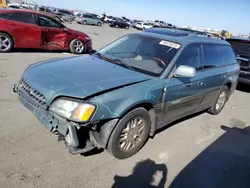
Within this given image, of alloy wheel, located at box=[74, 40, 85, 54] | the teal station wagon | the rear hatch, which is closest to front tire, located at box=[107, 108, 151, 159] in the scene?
the teal station wagon

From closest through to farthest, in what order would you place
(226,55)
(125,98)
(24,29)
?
(125,98), (226,55), (24,29)

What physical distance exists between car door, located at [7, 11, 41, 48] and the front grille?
6.41 metres

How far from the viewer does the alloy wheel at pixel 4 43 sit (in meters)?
8.84

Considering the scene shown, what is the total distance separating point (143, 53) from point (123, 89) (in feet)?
4.16

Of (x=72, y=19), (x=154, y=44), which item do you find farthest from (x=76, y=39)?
(x=72, y=19)

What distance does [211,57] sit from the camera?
15.5ft

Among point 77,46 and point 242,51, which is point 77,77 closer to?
point 242,51

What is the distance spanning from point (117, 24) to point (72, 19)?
25.4ft

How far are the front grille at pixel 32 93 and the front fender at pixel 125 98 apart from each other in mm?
647

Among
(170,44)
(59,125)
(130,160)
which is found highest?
(170,44)

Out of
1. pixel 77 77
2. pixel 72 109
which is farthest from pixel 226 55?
pixel 72 109

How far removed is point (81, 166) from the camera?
124 inches

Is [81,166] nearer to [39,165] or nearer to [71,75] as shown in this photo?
[39,165]

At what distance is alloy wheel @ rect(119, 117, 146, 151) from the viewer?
331 cm
